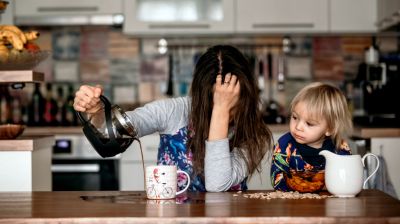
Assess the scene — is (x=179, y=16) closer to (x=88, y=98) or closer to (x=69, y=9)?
(x=69, y=9)

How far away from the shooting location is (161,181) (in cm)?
182

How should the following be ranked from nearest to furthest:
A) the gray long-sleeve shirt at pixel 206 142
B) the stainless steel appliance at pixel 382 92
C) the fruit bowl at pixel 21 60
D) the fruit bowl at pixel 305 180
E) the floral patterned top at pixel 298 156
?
the fruit bowl at pixel 305 180 → the gray long-sleeve shirt at pixel 206 142 → the floral patterned top at pixel 298 156 → the fruit bowl at pixel 21 60 → the stainless steel appliance at pixel 382 92

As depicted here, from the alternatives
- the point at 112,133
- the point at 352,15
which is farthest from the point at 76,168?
the point at 112,133

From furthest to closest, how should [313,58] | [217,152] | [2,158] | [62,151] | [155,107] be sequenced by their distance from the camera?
1. [313,58]
2. [62,151]
3. [2,158]
4. [155,107]
5. [217,152]

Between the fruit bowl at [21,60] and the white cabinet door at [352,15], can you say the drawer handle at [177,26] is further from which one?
the fruit bowl at [21,60]

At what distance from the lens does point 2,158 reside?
2.55m

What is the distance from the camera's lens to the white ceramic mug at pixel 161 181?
1.81 meters

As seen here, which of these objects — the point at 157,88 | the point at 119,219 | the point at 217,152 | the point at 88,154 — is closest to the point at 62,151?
the point at 88,154

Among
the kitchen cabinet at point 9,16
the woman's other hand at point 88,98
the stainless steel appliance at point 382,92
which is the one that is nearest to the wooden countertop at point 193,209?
the woman's other hand at point 88,98

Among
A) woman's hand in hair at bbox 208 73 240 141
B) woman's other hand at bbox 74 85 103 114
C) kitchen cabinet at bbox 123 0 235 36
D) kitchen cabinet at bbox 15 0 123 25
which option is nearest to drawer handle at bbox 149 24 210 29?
kitchen cabinet at bbox 123 0 235 36

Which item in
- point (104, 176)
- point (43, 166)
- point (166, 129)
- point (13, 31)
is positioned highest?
point (13, 31)

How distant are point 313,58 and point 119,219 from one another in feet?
11.3

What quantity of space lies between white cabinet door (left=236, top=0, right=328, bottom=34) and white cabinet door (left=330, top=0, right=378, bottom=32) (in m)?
0.06

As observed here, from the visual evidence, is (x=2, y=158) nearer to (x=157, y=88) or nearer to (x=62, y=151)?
(x=62, y=151)
